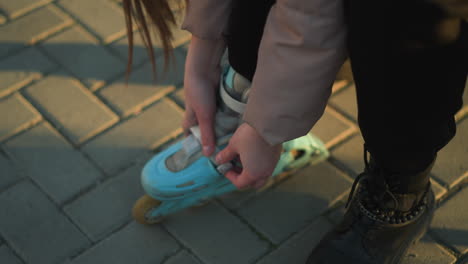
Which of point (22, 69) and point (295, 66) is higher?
point (295, 66)

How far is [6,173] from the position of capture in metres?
1.74

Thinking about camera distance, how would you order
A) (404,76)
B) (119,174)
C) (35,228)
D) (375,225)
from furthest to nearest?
(119,174) < (35,228) < (375,225) < (404,76)

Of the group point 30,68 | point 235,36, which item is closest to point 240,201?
point 235,36

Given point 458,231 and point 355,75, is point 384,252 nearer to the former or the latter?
point 458,231

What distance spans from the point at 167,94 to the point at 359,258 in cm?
87

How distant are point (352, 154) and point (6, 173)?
1.01 metres

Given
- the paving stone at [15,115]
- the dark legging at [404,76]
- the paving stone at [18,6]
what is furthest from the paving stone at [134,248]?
the paving stone at [18,6]

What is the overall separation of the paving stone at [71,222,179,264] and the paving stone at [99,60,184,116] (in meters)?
0.46

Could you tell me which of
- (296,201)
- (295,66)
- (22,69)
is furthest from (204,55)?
(22,69)

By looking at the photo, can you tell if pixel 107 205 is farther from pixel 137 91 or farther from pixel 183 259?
pixel 137 91

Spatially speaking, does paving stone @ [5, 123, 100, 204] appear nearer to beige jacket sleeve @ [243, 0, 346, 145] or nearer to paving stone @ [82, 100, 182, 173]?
paving stone @ [82, 100, 182, 173]

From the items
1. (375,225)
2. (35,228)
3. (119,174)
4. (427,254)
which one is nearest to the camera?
(375,225)

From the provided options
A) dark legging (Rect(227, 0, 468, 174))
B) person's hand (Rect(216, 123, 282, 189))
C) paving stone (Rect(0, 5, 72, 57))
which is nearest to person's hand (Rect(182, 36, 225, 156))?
person's hand (Rect(216, 123, 282, 189))

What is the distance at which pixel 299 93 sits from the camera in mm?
1091
